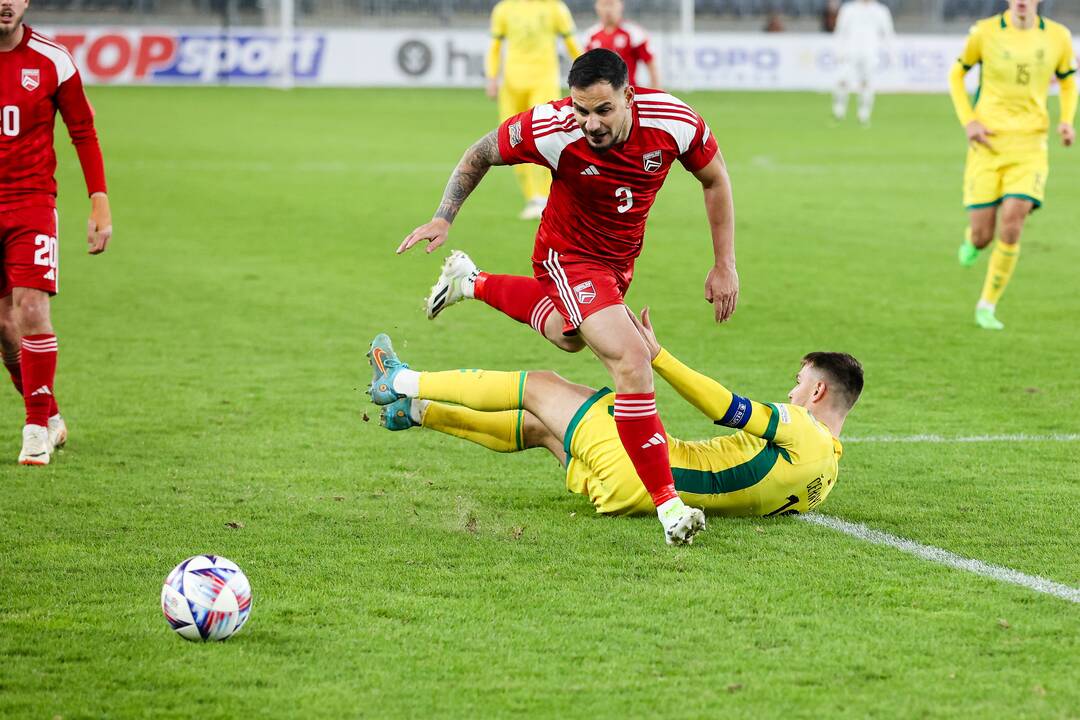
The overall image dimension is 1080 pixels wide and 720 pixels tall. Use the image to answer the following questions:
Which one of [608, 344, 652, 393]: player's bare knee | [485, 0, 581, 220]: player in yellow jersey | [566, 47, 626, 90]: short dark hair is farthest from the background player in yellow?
[485, 0, 581, 220]: player in yellow jersey

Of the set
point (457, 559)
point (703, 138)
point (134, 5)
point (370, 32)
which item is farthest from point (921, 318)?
point (134, 5)

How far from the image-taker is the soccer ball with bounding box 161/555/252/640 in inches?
164

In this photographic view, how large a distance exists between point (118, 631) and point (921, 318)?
7.33 metres

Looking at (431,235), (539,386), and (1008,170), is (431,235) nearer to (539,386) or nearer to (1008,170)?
(539,386)

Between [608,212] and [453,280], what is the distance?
986 mm

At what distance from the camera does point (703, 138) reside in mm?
5480

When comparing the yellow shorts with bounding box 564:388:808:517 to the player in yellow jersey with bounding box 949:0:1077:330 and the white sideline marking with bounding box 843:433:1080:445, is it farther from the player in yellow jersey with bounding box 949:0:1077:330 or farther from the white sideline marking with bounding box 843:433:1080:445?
the player in yellow jersey with bounding box 949:0:1077:330

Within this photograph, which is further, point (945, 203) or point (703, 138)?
point (945, 203)

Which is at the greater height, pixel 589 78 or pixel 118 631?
pixel 589 78

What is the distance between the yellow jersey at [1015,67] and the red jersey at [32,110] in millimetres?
6038

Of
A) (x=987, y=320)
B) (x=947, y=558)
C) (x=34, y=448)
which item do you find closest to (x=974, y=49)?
(x=987, y=320)

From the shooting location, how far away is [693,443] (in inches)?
219

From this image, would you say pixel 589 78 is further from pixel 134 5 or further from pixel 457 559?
pixel 134 5

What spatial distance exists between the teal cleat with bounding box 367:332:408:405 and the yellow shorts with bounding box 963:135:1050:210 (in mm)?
5445
